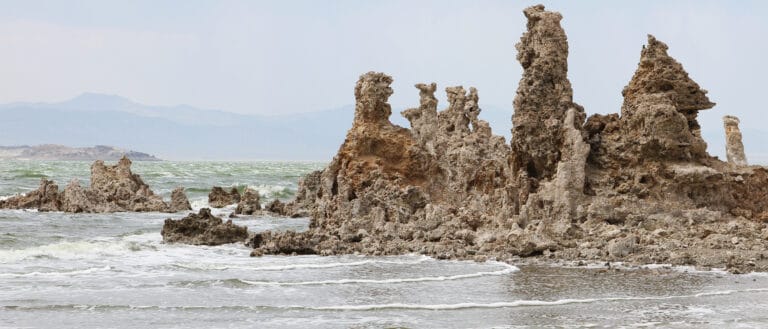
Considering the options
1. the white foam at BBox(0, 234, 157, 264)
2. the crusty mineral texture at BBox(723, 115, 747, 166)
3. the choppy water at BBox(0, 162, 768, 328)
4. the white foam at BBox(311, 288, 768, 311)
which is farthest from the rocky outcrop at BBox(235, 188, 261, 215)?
the white foam at BBox(311, 288, 768, 311)

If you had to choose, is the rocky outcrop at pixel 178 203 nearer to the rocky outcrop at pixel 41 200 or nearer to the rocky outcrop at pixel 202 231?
the rocky outcrop at pixel 41 200

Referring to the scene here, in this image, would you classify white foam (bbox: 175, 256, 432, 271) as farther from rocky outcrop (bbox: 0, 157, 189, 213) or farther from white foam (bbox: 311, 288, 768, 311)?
rocky outcrop (bbox: 0, 157, 189, 213)

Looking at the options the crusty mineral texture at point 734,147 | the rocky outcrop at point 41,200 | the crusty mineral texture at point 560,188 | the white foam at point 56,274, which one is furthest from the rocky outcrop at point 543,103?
the rocky outcrop at point 41,200

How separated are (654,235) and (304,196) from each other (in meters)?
21.6

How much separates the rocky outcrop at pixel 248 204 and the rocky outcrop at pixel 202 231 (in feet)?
45.0

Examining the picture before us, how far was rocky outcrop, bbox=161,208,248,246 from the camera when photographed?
25562mm

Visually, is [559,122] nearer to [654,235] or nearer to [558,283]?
[654,235]

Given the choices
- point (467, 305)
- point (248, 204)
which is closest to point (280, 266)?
point (467, 305)

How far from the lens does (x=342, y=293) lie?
17.7 metres

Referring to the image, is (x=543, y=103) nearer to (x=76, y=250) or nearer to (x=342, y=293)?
(x=342, y=293)

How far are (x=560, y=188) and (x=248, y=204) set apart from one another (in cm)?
1965

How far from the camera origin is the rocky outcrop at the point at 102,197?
3984 cm

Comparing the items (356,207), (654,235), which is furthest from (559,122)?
(356,207)

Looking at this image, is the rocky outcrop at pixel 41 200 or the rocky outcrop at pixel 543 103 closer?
the rocky outcrop at pixel 543 103
